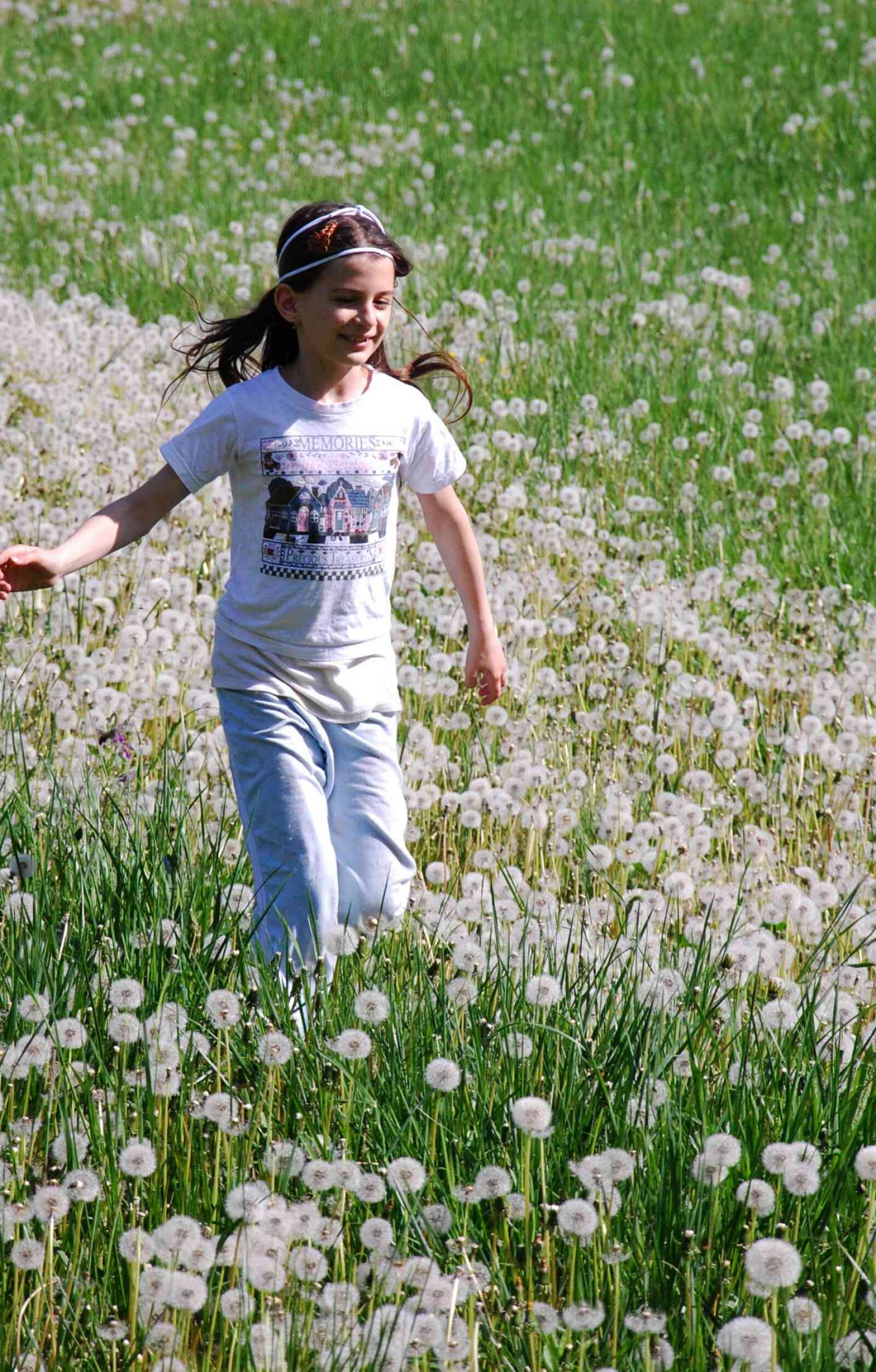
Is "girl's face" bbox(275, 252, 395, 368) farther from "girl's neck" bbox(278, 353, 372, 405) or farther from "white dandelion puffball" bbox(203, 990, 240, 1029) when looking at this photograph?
"white dandelion puffball" bbox(203, 990, 240, 1029)

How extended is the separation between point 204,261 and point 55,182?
242 centimetres

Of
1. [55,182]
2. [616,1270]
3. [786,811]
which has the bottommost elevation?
[616,1270]

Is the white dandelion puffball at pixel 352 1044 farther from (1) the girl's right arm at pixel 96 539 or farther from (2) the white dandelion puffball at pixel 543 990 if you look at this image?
(1) the girl's right arm at pixel 96 539

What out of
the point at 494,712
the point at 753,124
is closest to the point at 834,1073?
the point at 494,712

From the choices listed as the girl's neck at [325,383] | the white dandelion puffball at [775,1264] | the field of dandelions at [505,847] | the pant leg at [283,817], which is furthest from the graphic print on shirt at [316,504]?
the white dandelion puffball at [775,1264]

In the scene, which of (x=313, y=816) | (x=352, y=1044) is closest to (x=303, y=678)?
(x=313, y=816)

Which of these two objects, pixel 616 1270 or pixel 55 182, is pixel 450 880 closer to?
pixel 616 1270

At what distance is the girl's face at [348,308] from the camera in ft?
13.0

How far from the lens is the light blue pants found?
3.83m

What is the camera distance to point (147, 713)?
5207 millimetres

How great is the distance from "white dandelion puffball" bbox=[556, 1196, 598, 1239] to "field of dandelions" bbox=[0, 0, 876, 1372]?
0.4 inches

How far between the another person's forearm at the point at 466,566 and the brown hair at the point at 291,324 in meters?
0.35

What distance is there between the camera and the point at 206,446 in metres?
3.98

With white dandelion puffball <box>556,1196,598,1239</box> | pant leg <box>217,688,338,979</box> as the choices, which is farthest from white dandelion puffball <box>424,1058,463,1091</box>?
pant leg <box>217,688,338,979</box>
